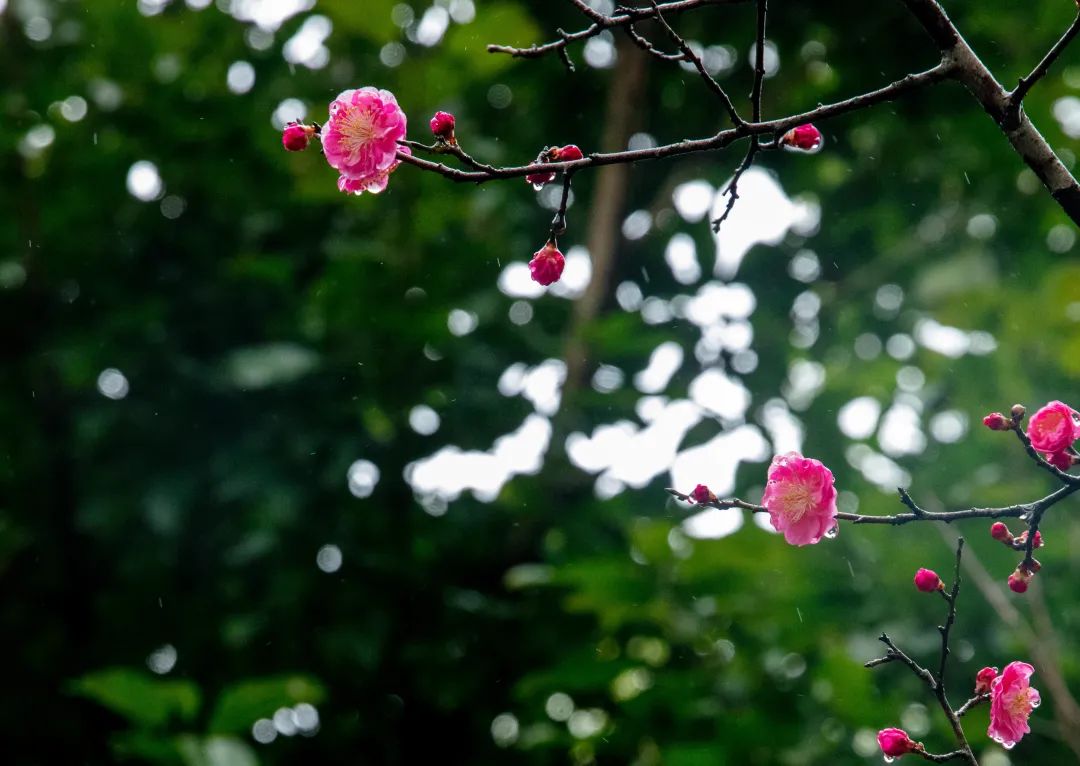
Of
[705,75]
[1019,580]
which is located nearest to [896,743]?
[1019,580]

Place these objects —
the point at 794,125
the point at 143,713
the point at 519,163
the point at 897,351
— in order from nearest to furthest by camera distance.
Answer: the point at 794,125
the point at 143,713
the point at 519,163
the point at 897,351

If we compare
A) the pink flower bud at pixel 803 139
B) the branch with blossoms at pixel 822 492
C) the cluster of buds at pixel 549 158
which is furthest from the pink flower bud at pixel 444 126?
the branch with blossoms at pixel 822 492

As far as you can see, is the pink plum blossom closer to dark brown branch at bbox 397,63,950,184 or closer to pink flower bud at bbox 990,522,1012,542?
dark brown branch at bbox 397,63,950,184

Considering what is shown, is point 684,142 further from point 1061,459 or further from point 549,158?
point 1061,459

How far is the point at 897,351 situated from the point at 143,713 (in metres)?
2.84

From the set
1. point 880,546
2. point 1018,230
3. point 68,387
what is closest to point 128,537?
point 68,387

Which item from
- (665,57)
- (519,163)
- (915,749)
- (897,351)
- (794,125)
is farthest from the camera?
(897,351)

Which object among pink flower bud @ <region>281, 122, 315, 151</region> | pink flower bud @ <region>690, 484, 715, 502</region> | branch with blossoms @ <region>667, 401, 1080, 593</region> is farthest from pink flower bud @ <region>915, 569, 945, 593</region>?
pink flower bud @ <region>281, 122, 315, 151</region>

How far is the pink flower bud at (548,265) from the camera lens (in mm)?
1240

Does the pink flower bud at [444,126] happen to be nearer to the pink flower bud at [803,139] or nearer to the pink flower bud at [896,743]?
the pink flower bud at [803,139]

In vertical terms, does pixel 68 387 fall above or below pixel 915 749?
below

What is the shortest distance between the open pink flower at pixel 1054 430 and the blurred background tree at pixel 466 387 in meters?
1.30

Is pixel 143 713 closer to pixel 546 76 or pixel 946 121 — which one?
pixel 546 76

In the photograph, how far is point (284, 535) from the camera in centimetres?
277
